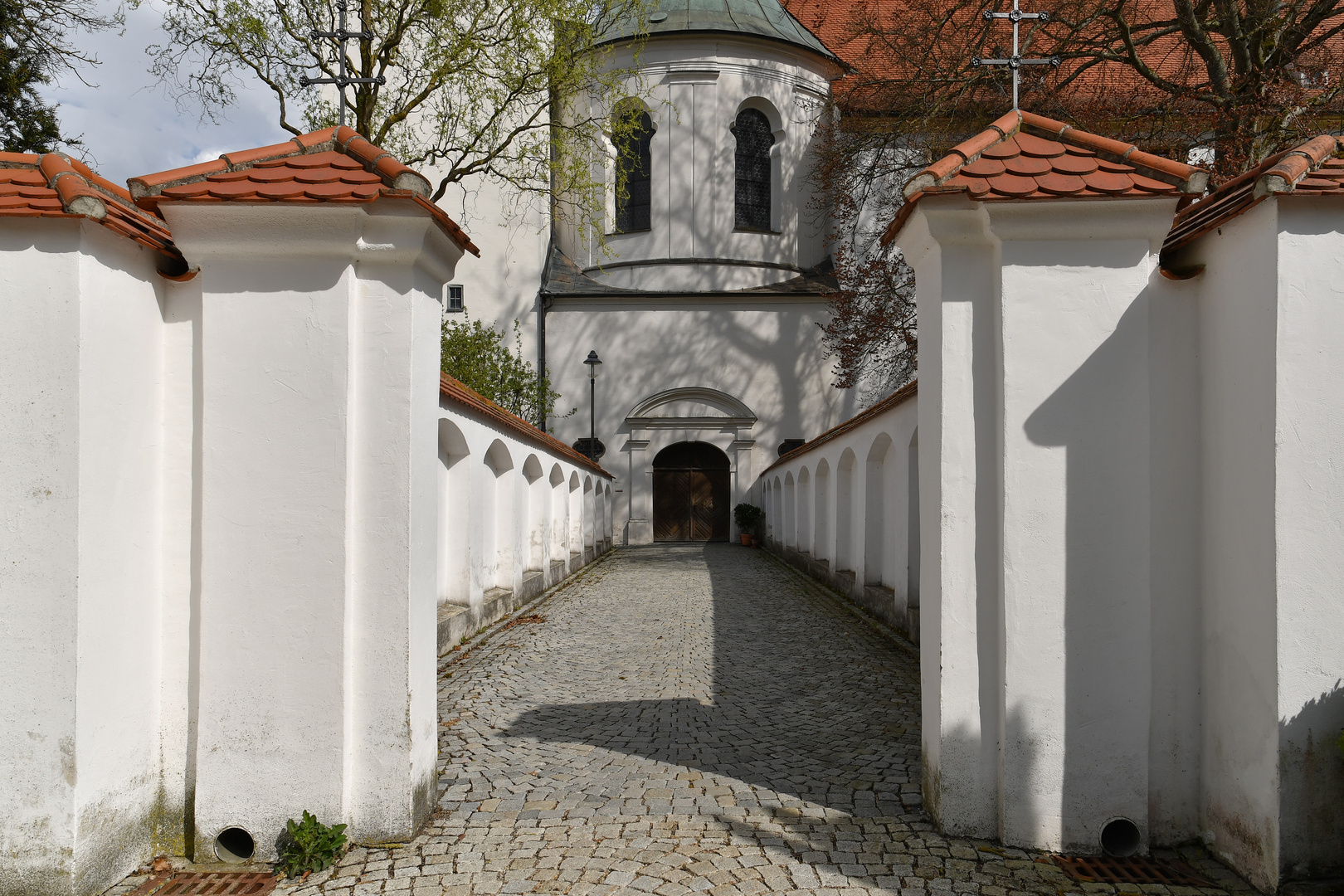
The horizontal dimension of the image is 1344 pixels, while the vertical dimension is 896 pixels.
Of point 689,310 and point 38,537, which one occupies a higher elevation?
point 689,310

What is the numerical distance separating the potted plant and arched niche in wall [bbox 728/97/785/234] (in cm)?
761

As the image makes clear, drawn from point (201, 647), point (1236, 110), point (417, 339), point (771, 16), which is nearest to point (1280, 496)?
point (417, 339)

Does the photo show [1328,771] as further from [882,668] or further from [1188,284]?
[882,668]

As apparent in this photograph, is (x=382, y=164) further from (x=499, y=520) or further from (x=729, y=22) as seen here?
(x=729, y=22)

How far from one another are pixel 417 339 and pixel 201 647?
1.49 metres

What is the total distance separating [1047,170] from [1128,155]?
368mm

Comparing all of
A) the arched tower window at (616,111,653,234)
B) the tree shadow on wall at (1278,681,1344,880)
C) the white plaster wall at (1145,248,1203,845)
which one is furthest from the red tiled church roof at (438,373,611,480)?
the arched tower window at (616,111,653,234)

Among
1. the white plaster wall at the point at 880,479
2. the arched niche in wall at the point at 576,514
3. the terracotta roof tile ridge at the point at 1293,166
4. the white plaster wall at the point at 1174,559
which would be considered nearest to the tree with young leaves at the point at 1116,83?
the white plaster wall at the point at 880,479

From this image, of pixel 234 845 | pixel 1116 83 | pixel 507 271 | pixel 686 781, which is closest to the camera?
pixel 234 845

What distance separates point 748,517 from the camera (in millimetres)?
23453

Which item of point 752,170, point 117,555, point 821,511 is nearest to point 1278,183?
point 117,555

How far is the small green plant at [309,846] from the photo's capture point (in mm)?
3439

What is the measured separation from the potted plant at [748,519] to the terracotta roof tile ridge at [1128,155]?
64.2 ft

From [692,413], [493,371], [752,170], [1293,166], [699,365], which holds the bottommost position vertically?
[1293,166]
